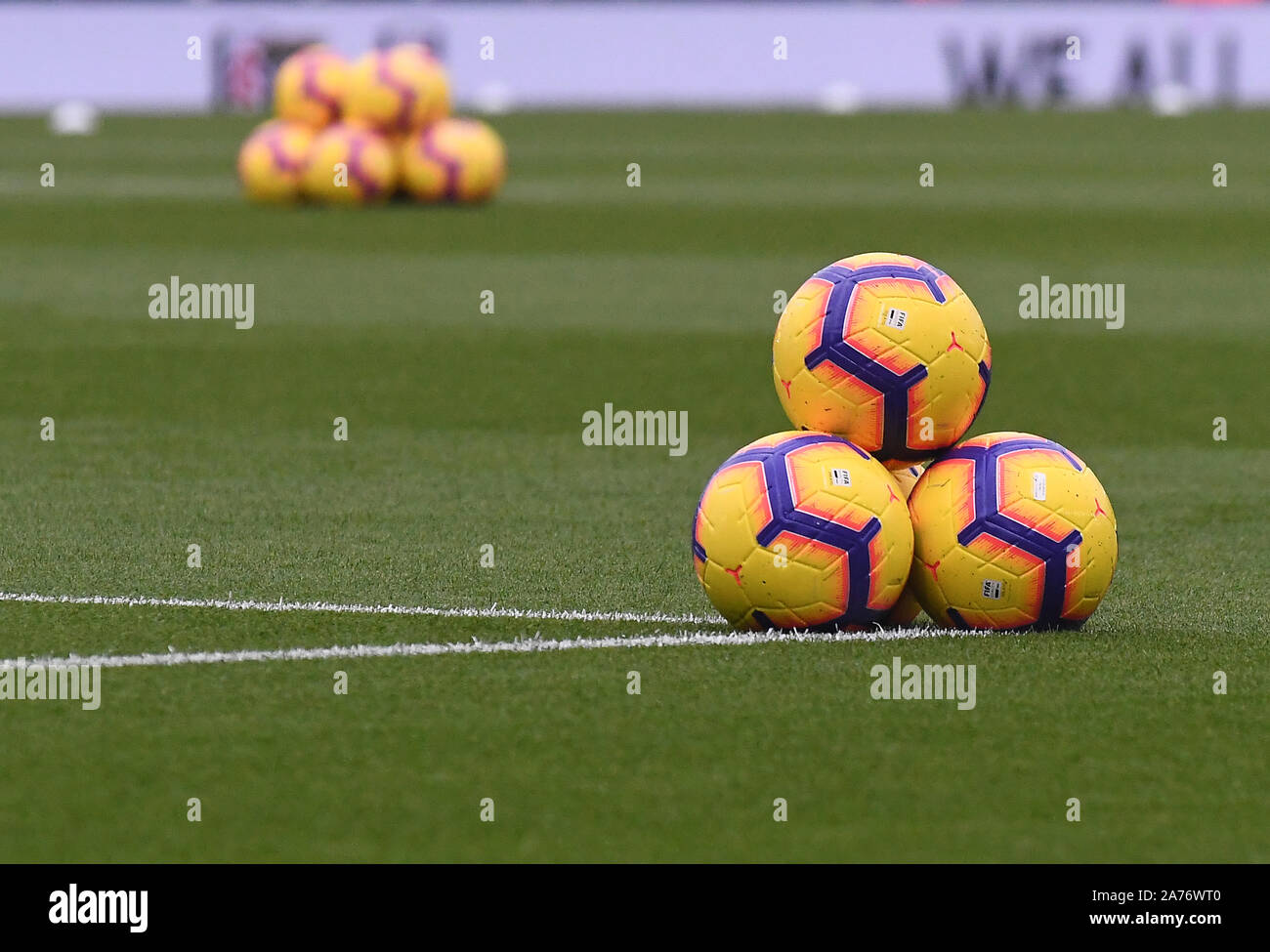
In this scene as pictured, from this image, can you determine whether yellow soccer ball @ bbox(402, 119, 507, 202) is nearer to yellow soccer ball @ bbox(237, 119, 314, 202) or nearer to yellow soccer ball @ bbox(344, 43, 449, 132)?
yellow soccer ball @ bbox(344, 43, 449, 132)

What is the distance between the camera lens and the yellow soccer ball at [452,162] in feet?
103

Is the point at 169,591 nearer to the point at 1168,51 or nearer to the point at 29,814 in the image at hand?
the point at 29,814

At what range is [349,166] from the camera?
31.2m

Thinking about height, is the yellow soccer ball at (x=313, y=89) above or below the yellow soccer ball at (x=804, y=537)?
above

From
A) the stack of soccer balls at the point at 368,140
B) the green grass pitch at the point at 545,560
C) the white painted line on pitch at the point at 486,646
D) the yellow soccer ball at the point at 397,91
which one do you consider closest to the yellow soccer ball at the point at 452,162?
the stack of soccer balls at the point at 368,140

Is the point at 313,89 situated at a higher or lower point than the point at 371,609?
higher

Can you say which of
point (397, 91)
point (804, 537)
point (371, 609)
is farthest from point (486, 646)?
point (397, 91)

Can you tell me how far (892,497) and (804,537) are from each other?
1.19 ft

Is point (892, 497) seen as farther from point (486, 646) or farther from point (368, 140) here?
point (368, 140)

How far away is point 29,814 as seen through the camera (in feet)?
22.9

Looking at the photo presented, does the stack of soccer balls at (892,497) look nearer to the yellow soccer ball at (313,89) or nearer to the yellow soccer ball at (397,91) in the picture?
the yellow soccer ball at (397,91)

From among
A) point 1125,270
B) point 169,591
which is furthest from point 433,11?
point 169,591

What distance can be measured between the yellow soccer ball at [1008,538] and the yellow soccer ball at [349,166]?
882 inches
